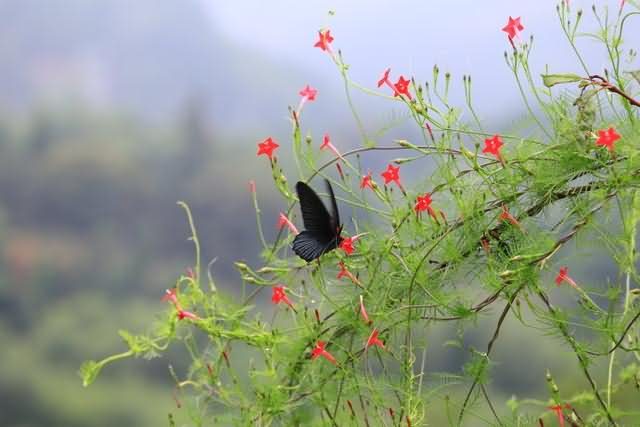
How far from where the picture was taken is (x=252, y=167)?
219 inches

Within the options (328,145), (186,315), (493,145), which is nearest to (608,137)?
(493,145)

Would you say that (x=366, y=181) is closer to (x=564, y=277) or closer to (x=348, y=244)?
(x=348, y=244)

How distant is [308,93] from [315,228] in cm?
20

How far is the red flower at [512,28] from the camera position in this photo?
2.98 feet

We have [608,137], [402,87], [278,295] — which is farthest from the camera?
[278,295]

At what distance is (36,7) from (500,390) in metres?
4.47

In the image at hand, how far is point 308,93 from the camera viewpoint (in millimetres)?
1071

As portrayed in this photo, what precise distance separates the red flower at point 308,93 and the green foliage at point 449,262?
0.06 meters

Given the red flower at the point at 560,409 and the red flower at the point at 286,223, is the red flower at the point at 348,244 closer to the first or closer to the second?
the red flower at the point at 286,223

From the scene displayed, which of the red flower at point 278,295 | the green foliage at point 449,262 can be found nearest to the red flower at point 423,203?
the green foliage at point 449,262

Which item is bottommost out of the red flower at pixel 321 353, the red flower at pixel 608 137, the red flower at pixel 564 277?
the red flower at pixel 564 277

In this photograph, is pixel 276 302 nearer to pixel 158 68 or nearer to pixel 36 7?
pixel 158 68

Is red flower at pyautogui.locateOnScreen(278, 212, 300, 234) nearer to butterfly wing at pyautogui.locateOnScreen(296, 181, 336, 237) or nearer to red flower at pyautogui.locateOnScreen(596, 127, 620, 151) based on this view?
butterfly wing at pyautogui.locateOnScreen(296, 181, 336, 237)

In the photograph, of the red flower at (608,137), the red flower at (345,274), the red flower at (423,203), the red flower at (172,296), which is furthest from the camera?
the red flower at (172,296)
